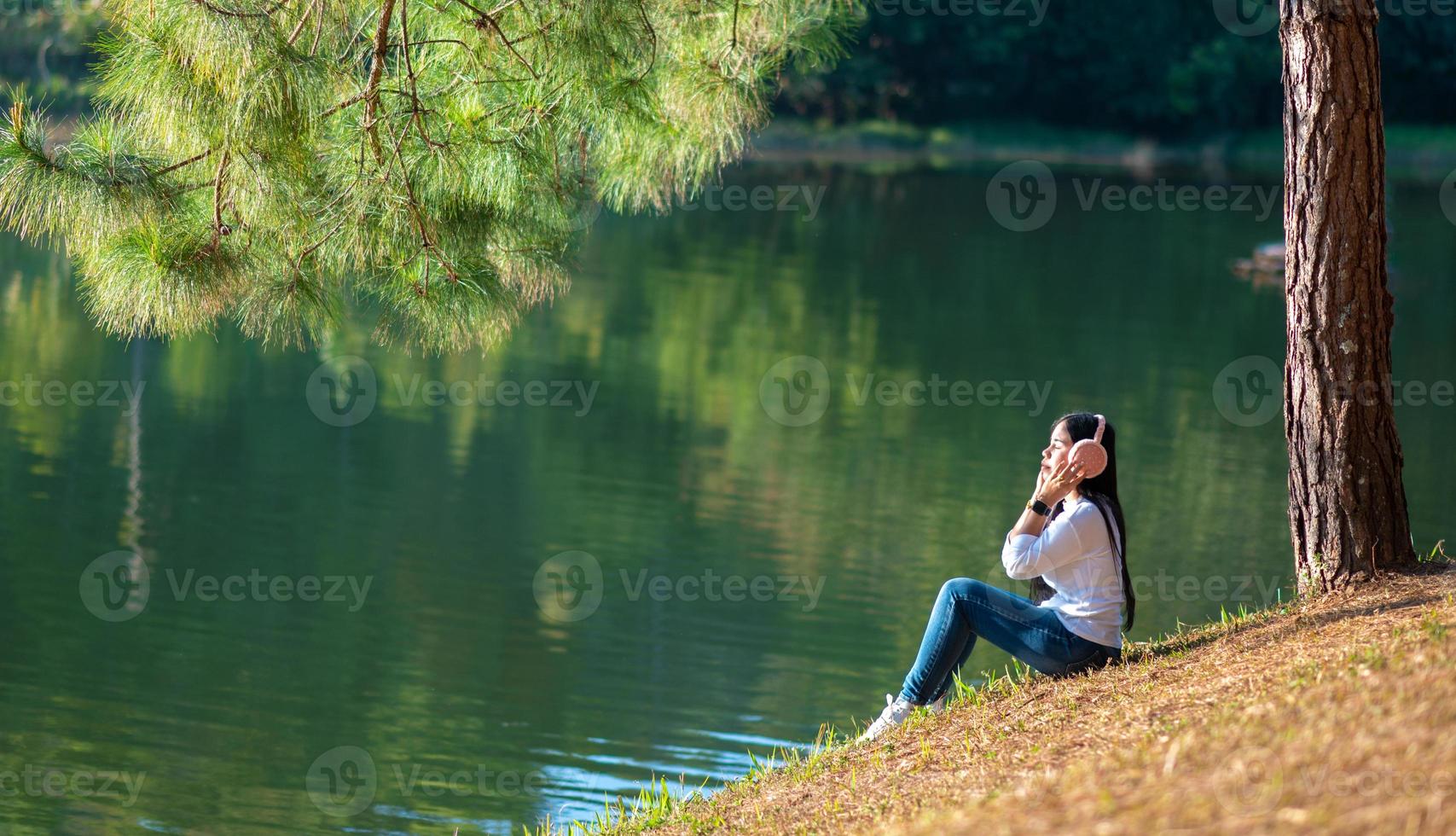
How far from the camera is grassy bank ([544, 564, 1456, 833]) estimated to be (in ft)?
8.53

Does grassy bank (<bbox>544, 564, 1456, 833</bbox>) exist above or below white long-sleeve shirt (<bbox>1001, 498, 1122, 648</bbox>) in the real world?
below

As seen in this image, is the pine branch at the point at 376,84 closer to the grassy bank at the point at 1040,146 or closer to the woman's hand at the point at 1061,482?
the woman's hand at the point at 1061,482

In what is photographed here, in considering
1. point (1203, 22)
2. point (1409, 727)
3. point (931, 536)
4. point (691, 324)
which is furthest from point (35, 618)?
point (1203, 22)

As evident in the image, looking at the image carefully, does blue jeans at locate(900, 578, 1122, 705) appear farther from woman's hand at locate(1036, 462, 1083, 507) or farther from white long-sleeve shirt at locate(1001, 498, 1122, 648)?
woman's hand at locate(1036, 462, 1083, 507)

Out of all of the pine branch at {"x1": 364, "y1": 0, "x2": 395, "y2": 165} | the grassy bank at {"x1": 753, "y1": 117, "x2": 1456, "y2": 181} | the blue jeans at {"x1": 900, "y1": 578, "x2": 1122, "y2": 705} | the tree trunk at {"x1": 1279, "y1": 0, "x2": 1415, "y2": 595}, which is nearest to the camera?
the blue jeans at {"x1": 900, "y1": 578, "x2": 1122, "y2": 705}

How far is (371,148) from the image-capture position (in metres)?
5.05

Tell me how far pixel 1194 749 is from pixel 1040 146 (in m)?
39.8

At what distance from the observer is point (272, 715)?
21.6 ft

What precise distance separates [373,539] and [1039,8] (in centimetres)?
3561

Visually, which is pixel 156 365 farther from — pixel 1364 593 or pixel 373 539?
pixel 1364 593

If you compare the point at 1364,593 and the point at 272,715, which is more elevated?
the point at 1364,593

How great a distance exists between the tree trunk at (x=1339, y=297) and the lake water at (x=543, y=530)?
261cm

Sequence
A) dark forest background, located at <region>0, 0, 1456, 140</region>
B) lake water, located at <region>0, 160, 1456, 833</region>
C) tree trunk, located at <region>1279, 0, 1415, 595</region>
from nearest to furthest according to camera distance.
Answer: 1. tree trunk, located at <region>1279, 0, 1415, 595</region>
2. lake water, located at <region>0, 160, 1456, 833</region>
3. dark forest background, located at <region>0, 0, 1456, 140</region>

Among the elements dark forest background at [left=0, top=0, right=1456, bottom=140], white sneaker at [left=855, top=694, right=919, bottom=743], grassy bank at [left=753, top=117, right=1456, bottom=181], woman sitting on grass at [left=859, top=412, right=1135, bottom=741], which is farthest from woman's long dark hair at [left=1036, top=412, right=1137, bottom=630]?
dark forest background at [left=0, top=0, right=1456, bottom=140]
